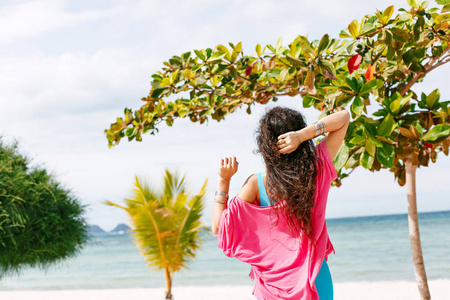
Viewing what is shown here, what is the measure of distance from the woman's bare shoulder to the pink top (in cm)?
2

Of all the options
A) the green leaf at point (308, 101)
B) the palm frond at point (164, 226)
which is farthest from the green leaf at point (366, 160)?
the palm frond at point (164, 226)

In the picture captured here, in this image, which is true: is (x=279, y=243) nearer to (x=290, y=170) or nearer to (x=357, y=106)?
(x=290, y=170)

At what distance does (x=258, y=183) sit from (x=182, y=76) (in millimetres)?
2001

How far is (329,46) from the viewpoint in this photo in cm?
313

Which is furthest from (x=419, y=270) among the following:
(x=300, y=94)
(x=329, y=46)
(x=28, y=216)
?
(x=28, y=216)

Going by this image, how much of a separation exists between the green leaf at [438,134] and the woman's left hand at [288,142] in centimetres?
132

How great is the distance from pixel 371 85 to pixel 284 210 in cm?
118

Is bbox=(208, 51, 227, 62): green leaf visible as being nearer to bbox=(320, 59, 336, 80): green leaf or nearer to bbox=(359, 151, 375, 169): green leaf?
bbox=(320, 59, 336, 80): green leaf

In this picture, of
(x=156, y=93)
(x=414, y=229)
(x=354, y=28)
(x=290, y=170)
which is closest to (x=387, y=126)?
(x=354, y=28)

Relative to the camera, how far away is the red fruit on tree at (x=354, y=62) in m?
3.04

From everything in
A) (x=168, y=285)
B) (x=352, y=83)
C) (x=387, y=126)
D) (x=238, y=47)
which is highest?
(x=238, y=47)

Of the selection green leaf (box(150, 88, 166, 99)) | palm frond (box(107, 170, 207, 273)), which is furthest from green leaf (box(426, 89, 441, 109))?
palm frond (box(107, 170, 207, 273))

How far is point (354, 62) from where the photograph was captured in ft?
10.1

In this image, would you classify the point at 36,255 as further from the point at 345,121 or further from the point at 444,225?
the point at 444,225
